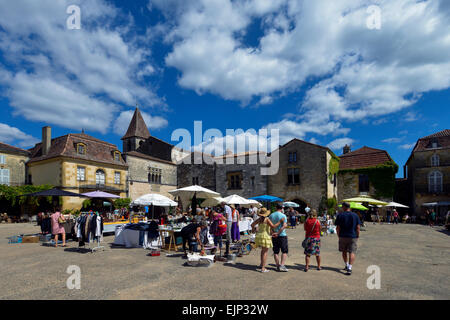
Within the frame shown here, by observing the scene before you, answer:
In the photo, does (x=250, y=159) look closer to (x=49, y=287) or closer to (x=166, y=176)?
(x=166, y=176)

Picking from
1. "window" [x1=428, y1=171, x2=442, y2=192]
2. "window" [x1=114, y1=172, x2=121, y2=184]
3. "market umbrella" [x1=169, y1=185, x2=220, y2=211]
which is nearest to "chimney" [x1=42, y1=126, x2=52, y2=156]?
"window" [x1=114, y1=172, x2=121, y2=184]

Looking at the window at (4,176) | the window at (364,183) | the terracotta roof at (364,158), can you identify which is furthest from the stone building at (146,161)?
the window at (364,183)

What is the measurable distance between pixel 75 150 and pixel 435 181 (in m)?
35.1

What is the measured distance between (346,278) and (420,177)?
25824 mm

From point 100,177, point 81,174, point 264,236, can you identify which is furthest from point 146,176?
point 264,236

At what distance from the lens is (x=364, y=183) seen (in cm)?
2661

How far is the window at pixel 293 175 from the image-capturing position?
26328 millimetres

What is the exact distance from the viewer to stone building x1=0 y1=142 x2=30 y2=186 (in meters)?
25.3

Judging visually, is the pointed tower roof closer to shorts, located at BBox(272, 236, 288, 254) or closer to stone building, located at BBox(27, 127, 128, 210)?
stone building, located at BBox(27, 127, 128, 210)

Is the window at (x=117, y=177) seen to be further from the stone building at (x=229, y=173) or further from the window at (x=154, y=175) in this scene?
the stone building at (x=229, y=173)

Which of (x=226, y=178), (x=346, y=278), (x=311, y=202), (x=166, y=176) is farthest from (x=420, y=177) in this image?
(x=166, y=176)

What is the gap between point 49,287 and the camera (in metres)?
5.38

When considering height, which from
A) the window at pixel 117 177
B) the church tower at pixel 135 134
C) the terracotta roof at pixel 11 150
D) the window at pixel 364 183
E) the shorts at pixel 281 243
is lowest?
the shorts at pixel 281 243

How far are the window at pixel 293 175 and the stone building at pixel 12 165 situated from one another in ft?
90.4
